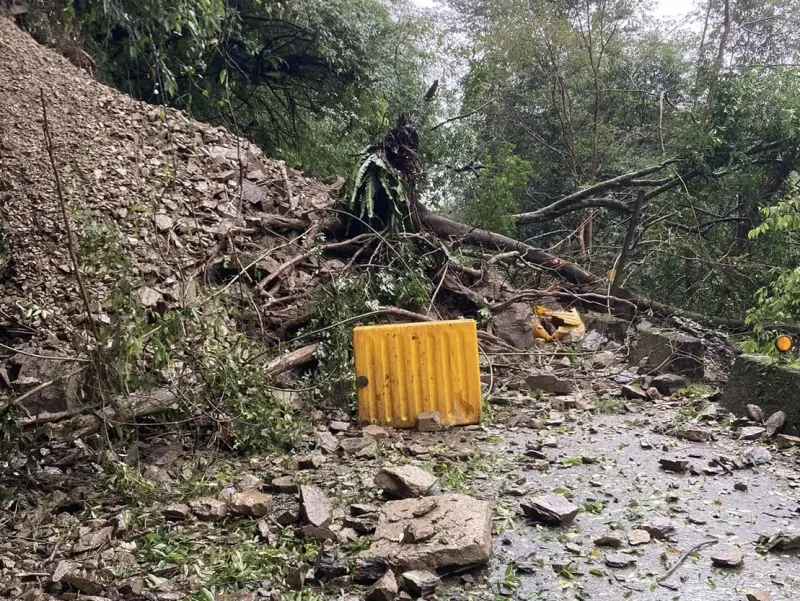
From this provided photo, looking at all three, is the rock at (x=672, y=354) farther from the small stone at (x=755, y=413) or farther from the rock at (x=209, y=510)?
the rock at (x=209, y=510)

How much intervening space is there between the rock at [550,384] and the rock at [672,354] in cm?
91

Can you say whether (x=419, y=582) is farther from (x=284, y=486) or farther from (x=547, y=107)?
(x=547, y=107)

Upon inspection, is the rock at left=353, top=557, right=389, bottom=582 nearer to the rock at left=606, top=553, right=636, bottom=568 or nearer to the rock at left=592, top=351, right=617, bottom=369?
the rock at left=606, top=553, right=636, bottom=568

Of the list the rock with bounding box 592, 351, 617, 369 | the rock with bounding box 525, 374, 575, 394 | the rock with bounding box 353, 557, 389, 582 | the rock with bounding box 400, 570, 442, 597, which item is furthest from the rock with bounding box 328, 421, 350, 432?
the rock with bounding box 592, 351, 617, 369

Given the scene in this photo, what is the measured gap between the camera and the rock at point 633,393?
467 cm

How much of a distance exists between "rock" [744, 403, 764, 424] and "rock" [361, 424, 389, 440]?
2182 millimetres

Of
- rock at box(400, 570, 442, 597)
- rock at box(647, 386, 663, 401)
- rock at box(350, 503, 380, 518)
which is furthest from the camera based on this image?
rock at box(647, 386, 663, 401)

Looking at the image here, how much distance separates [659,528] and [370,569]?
1.11 m

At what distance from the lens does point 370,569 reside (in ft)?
7.16

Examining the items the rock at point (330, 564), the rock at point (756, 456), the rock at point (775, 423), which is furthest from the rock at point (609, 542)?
the rock at point (775, 423)

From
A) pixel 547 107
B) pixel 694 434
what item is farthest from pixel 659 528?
pixel 547 107

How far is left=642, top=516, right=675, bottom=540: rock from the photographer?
2434 millimetres

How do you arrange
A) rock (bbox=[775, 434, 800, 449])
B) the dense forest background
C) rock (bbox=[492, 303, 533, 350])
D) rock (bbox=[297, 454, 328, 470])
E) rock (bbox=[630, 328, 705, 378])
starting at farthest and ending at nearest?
the dense forest background < rock (bbox=[492, 303, 533, 350]) < rock (bbox=[630, 328, 705, 378]) < rock (bbox=[775, 434, 800, 449]) < rock (bbox=[297, 454, 328, 470])

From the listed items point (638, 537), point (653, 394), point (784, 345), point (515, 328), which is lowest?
point (653, 394)
